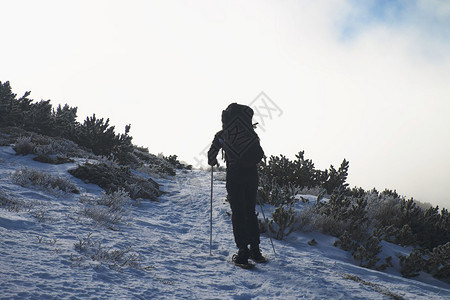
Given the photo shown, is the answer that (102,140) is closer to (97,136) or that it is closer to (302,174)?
(97,136)

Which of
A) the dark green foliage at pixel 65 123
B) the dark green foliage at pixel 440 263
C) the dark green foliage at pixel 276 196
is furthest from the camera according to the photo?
the dark green foliage at pixel 65 123

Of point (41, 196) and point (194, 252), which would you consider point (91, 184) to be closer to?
point (41, 196)

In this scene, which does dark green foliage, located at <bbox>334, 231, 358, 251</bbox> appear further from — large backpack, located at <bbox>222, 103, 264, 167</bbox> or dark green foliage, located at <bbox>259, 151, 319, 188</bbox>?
dark green foliage, located at <bbox>259, 151, 319, 188</bbox>

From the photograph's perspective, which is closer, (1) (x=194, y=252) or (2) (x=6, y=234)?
(2) (x=6, y=234)

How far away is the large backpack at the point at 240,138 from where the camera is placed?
3.94 metres

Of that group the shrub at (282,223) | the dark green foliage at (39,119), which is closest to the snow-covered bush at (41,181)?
the shrub at (282,223)

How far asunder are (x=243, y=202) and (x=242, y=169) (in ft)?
1.44

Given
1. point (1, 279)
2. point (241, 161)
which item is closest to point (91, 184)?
point (241, 161)

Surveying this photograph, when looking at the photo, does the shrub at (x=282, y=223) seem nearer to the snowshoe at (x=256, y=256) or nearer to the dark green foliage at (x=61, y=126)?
the snowshoe at (x=256, y=256)

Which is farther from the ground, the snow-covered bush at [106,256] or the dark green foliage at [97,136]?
the dark green foliage at [97,136]

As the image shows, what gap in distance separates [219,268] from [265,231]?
216 centimetres

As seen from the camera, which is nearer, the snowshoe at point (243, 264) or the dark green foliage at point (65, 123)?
the snowshoe at point (243, 264)

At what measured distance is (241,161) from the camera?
391 cm

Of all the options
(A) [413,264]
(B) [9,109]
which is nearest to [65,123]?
(B) [9,109]
